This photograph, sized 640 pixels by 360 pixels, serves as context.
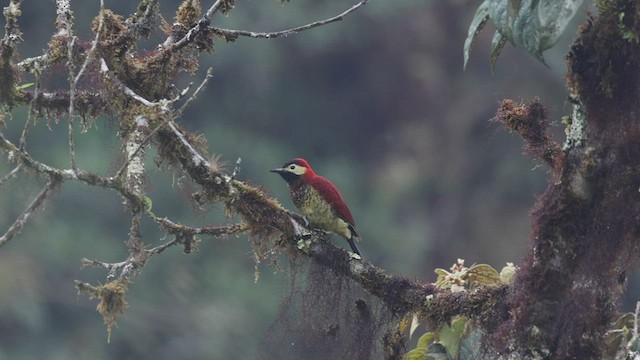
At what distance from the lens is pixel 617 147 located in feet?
8.30

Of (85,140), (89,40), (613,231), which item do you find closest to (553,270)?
(613,231)

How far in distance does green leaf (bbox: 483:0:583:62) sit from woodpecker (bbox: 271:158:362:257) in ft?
→ 5.12

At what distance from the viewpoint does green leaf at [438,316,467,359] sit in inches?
121

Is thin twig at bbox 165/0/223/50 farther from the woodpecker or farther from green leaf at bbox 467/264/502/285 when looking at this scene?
green leaf at bbox 467/264/502/285

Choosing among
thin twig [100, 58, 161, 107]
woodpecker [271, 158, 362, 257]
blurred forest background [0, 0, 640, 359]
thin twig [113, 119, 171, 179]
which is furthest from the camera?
blurred forest background [0, 0, 640, 359]

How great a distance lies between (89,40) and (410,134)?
6899mm

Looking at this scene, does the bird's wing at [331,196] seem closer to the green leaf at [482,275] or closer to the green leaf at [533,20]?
the green leaf at [482,275]

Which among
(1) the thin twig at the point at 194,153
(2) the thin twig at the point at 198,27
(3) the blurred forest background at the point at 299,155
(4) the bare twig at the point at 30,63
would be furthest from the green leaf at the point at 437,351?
(3) the blurred forest background at the point at 299,155

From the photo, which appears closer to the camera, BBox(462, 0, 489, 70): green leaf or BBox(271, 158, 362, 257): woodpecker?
BBox(462, 0, 489, 70): green leaf

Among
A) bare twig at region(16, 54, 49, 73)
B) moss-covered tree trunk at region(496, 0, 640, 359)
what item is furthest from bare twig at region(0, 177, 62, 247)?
moss-covered tree trunk at region(496, 0, 640, 359)

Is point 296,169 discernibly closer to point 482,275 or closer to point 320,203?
point 320,203

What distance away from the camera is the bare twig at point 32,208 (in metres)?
2.72

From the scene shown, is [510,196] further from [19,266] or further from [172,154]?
[172,154]

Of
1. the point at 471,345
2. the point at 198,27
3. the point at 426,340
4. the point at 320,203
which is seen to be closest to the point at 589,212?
the point at 471,345
